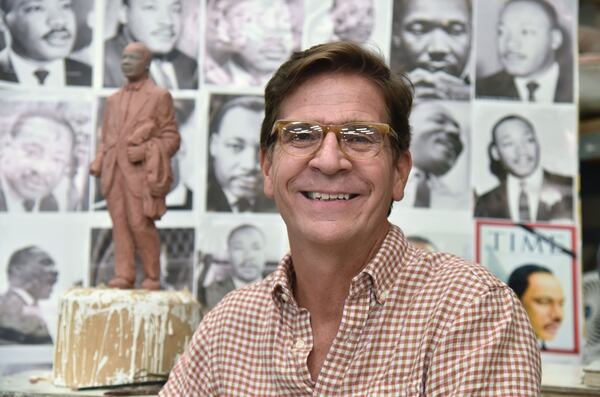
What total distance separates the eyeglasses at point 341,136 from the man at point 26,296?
171 centimetres

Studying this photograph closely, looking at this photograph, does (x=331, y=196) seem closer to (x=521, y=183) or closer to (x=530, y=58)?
(x=521, y=183)

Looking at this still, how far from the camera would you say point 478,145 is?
2812mm

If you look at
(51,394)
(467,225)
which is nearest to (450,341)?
(51,394)

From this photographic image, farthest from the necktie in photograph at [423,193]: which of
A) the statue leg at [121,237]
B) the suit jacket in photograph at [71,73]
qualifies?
the suit jacket in photograph at [71,73]

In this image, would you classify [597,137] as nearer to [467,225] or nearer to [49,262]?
[467,225]

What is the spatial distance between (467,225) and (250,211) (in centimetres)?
74

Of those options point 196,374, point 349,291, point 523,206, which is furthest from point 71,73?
point 349,291

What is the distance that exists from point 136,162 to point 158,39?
89 centimetres

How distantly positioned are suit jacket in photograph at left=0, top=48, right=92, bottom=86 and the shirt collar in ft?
5.45

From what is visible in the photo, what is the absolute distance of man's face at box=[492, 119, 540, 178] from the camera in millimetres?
2805

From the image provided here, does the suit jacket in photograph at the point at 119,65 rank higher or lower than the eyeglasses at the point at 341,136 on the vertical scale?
higher

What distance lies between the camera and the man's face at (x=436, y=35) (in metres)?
2.82

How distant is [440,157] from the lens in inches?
111

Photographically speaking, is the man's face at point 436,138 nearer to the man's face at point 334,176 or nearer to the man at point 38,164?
the man at point 38,164
